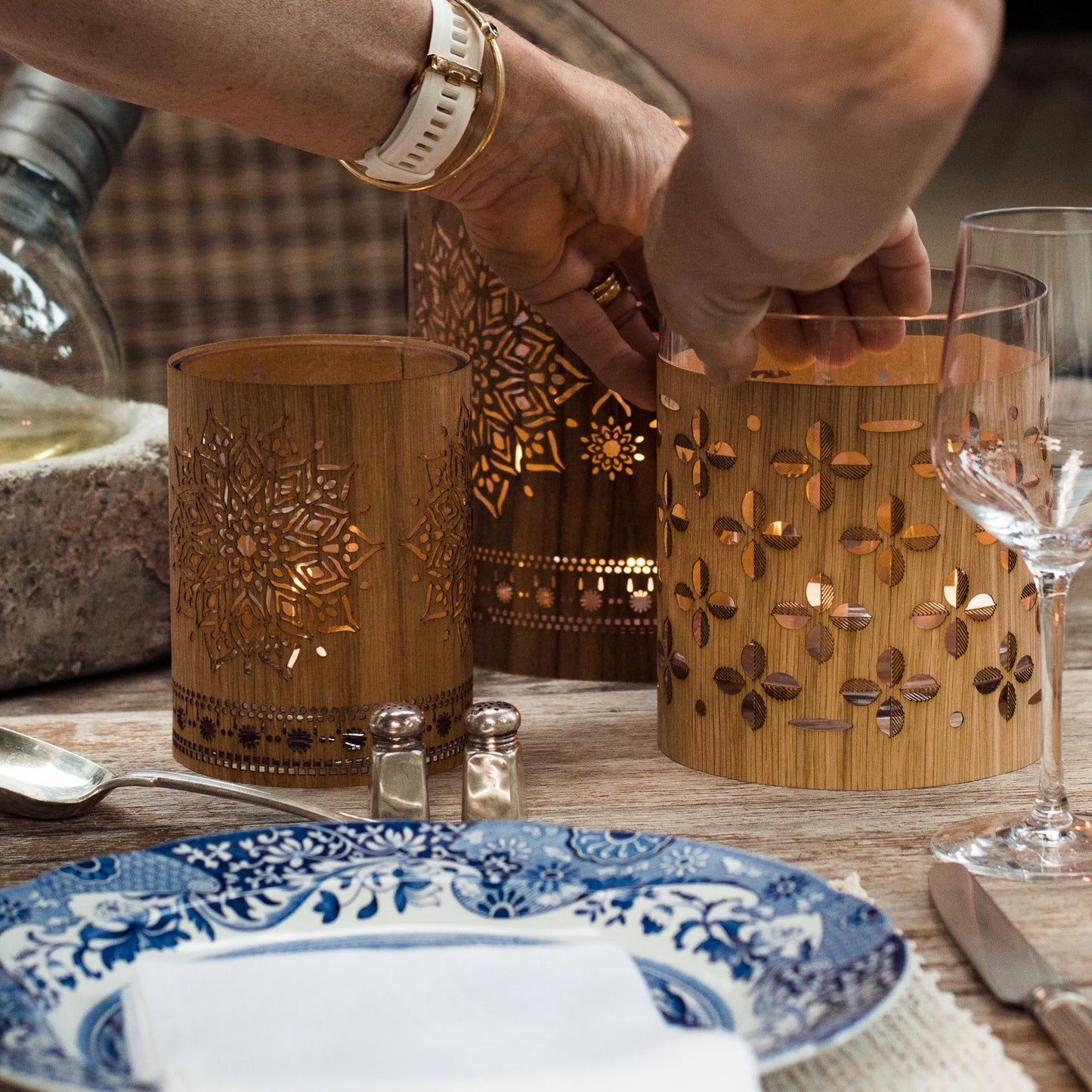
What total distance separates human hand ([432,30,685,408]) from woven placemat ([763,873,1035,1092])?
41cm

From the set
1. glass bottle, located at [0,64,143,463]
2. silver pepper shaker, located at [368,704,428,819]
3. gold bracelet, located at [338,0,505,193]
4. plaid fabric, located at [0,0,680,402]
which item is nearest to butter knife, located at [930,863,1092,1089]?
silver pepper shaker, located at [368,704,428,819]

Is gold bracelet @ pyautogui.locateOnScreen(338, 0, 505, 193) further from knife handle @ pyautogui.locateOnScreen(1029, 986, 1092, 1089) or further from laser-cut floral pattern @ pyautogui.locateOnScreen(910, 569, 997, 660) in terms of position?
knife handle @ pyautogui.locateOnScreen(1029, 986, 1092, 1089)

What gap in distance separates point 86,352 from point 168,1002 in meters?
0.58

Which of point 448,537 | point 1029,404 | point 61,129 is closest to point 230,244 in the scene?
point 61,129

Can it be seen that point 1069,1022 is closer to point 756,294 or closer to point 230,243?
point 756,294

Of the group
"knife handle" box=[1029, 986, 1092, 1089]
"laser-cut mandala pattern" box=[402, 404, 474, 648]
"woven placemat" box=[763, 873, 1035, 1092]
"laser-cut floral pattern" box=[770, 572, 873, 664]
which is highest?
"laser-cut mandala pattern" box=[402, 404, 474, 648]

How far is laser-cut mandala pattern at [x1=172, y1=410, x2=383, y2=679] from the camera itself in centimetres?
68

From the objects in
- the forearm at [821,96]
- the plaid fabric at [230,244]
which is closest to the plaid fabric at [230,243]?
the plaid fabric at [230,244]

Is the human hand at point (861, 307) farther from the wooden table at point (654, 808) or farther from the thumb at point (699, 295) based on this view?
the wooden table at point (654, 808)

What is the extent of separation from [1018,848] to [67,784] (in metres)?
0.42

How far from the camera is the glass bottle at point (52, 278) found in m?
0.86

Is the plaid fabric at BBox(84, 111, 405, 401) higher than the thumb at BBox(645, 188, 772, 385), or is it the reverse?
the plaid fabric at BBox(84, 111, 405, 401)

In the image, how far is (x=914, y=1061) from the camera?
0.44m

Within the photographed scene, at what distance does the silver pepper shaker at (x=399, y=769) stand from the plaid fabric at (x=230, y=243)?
1.28 m
